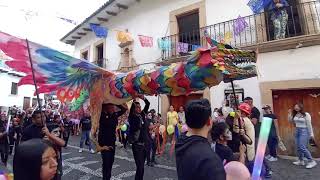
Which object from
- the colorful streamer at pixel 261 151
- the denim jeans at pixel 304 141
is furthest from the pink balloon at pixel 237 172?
the denim jeans at pixel 304 141

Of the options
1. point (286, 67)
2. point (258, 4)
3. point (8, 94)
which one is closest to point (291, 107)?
point (286, 67)

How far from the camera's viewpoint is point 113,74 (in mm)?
4910

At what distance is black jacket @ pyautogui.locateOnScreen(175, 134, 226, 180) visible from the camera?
1706 mm

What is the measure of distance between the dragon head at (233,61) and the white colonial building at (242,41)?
4562mm

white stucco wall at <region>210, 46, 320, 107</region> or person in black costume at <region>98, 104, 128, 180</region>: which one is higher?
white stucco wall at <region>210, 46, 320, 107</region>

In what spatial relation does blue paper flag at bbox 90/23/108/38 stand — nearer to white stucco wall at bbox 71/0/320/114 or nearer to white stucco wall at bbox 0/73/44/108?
white stucco wall at bbox 71/0/320/114

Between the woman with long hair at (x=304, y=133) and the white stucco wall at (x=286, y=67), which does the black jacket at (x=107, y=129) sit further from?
the white stucco wall at (x=286, y=67)

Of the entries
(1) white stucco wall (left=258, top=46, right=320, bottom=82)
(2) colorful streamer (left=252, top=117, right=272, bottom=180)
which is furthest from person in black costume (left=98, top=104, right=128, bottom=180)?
(1) white stucco wall (left=258, top=46, right=320, bottom=82)

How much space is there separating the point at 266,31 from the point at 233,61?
5.77 m

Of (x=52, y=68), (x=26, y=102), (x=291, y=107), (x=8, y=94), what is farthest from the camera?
(x=26, y=102)

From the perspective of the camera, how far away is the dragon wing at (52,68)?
12.1 ft

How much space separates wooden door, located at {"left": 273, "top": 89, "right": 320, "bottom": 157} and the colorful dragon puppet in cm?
494

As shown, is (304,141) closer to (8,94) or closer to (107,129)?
(107,129)

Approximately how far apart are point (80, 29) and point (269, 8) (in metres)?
10.3
